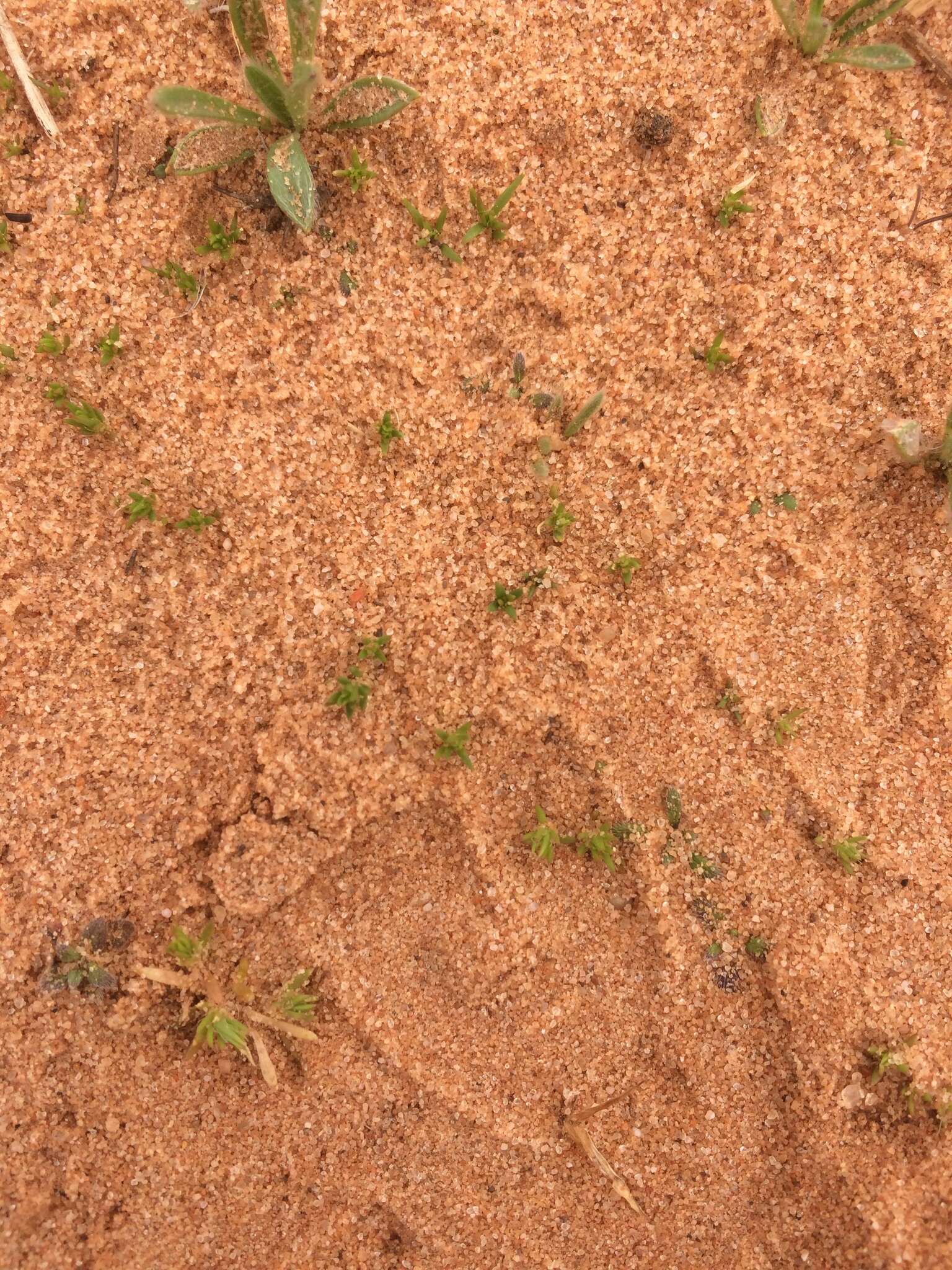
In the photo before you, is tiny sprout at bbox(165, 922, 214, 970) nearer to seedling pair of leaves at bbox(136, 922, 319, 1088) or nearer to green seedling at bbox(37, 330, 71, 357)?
seedling pair of leaves at bbox(136, 922, 319, 1088)

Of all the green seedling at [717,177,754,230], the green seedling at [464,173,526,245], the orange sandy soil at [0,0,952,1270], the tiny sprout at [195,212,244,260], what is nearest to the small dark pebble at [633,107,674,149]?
the orange sandy soil at [0,0,952,1270]

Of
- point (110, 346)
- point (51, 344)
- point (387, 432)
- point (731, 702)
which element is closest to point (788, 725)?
point (731, 702)

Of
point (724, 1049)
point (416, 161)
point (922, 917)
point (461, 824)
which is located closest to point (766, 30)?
point (416, 161)

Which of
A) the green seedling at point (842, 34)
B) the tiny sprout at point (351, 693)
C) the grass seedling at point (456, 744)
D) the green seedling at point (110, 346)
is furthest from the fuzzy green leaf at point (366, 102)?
the grass seedling at point (456, 744)

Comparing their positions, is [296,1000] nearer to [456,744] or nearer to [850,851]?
[456,744]

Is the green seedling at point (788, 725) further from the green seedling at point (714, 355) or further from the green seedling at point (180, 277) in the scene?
the green seedling at point (180, 277)
